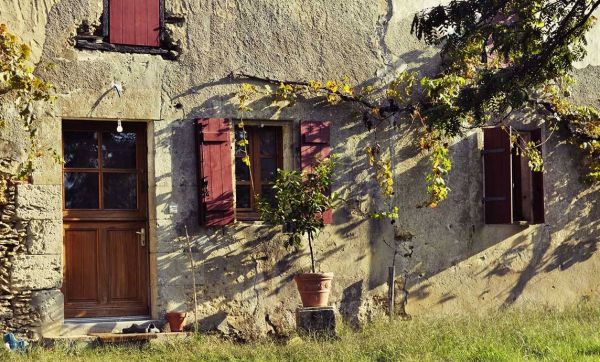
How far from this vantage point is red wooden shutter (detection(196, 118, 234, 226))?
1034cm

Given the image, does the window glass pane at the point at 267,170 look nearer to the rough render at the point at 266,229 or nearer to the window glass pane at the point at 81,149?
the rough render at the point at 266,229

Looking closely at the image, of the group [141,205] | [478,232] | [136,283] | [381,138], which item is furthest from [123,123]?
[478,232]

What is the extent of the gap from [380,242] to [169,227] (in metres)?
2.53

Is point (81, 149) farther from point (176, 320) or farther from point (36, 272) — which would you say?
point (176, 320)

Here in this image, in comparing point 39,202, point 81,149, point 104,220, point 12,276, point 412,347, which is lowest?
point 412,347

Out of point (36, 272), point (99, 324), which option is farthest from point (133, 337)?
point (36, 272)

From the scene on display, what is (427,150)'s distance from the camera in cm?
1173

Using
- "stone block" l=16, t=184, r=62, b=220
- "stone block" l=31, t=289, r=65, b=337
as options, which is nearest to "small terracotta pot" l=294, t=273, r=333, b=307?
"stone block" l=31, t=289, r=65, b=337

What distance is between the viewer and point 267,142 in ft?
36.5

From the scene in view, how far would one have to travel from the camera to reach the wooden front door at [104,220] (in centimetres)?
1016

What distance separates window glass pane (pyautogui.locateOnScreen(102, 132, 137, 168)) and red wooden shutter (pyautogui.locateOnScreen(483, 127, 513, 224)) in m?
4.31

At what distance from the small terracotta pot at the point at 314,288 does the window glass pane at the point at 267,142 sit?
150 centimetres

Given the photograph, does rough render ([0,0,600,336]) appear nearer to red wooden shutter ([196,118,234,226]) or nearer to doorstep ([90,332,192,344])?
red wooden shutter ([196,118,234,226])

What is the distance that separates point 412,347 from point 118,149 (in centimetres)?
375
